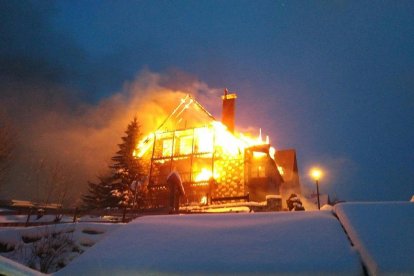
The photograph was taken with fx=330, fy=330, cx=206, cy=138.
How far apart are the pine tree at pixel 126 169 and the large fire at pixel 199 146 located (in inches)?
35.2

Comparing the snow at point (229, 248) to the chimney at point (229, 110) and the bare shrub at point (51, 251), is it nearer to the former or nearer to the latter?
the bare shrub at point (51, 251)

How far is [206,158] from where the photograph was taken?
2306 centimetres

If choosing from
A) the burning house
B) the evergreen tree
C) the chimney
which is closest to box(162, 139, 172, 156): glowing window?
the burning house

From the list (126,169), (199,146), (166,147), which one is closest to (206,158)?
(199,146)

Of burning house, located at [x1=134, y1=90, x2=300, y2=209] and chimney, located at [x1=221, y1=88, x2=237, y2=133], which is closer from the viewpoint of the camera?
burning house, located at [x1=134, y1=90, x2=300, y2=209]

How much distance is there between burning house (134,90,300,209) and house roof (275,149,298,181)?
→ 43.8 feet

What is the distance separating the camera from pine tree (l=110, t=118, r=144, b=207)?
24719mm

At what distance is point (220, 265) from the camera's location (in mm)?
3529

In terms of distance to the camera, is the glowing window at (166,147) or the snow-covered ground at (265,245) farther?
the glowing window at (166,147)

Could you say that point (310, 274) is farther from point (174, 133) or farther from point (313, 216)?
point (174, 133)

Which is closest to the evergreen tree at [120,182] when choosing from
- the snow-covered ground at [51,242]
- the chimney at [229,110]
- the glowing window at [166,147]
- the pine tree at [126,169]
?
the pine tree at [126,169]

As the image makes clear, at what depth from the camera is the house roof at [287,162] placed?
127ft

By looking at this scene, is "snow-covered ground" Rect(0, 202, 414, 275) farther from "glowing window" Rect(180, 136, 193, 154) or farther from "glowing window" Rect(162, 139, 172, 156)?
"glowing window" Rect(162, 139, 172, 156)

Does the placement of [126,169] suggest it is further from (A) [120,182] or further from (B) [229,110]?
(B) [229,110]
